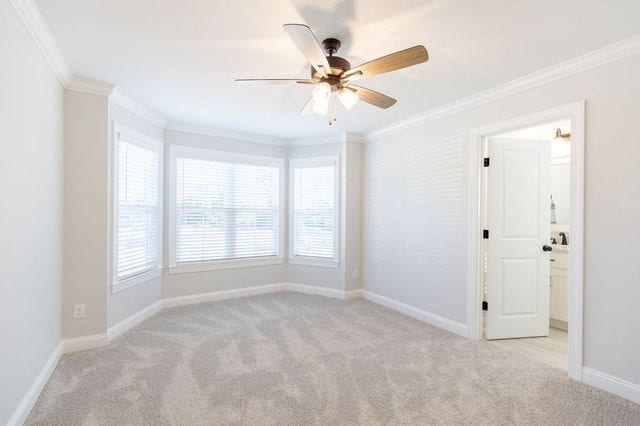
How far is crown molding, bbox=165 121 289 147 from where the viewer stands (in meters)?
4.42

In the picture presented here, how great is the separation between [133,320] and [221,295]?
128 cm

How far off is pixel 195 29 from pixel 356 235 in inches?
137

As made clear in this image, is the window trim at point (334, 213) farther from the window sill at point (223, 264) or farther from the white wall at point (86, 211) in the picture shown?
the white wall at point (86, 211)

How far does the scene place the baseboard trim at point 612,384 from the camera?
226cm

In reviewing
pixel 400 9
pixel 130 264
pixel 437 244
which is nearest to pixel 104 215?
pixel 130 264

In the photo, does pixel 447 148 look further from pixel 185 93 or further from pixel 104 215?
pixel 104 215

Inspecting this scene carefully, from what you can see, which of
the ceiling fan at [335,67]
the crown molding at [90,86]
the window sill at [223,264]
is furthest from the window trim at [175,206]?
the ceiling fan at [335,67]

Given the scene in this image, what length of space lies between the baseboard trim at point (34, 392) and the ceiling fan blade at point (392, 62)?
111 inches

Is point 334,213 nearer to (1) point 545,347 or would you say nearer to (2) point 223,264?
(2) point 223,264

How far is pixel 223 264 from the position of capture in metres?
4.81

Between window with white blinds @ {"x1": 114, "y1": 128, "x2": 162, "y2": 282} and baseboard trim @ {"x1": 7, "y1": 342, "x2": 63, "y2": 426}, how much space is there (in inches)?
35.5

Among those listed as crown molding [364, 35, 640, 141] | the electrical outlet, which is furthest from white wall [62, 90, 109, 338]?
crown molding [364, 35, 640, 141]

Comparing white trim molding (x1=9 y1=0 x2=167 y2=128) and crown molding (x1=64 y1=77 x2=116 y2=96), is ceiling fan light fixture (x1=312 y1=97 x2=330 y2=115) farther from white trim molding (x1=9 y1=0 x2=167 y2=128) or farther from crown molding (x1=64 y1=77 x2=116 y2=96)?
crown molding (x1=64 y1=77 x2=116 y2=96)

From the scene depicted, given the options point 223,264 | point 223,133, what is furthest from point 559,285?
point 223,133
